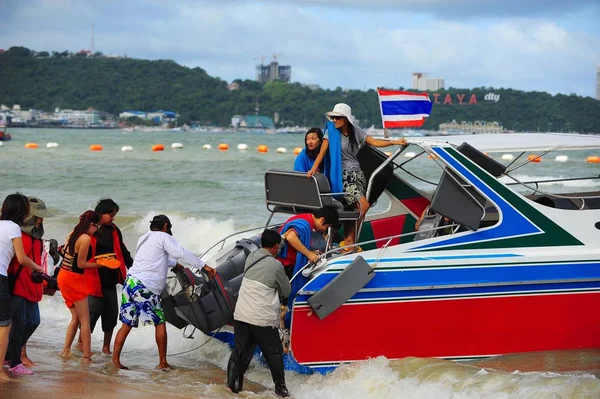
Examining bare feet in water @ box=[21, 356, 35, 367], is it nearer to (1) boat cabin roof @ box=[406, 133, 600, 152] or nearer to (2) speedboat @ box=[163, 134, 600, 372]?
(2) speedboat @ box=[163, 134, 600, 372]

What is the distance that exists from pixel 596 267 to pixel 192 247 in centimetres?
1170

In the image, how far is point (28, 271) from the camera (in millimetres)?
7363

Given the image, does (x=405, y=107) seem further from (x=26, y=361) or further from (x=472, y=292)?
(x=26, y=361)

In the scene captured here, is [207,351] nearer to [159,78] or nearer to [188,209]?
[188,209]

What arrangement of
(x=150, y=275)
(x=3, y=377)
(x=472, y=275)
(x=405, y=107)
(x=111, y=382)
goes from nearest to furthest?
(x=3, y=377) < (x=472, y=275) < (x=111, y=382) < (x=150, y=275) < (x=405, y=107)

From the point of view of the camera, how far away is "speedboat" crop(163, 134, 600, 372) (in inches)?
292

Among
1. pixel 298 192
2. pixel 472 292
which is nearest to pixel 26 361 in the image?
pixel 298 192

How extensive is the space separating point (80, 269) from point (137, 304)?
709 millimetres

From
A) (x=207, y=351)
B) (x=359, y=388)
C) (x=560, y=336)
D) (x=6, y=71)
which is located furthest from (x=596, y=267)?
(x=6, y=71)

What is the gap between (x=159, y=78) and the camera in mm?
151000

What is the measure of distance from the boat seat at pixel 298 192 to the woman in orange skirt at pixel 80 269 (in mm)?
1606

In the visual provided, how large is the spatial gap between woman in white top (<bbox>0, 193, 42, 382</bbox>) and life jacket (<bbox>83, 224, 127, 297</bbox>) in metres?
1.00

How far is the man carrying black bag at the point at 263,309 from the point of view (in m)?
7.14

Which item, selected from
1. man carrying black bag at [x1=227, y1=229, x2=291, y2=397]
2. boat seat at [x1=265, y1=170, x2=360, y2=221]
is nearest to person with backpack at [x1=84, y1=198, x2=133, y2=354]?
boat seat at [x1=265, y1=170, x2=360, y2=221]
